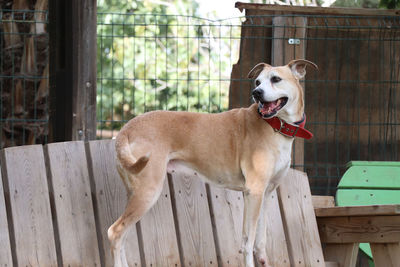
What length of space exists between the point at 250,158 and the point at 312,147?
6.83 feet

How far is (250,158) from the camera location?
4.15 metres

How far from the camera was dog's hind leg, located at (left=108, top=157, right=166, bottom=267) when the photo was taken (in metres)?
3.78

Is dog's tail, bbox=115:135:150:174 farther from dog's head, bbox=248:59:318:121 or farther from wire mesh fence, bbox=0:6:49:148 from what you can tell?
wire mesh fence, bbox=0:6:49:148

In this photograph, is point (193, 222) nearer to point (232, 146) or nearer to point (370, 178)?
point (232, 146)

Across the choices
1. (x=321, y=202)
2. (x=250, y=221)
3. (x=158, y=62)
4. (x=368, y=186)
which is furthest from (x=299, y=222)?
(x=158, y=62)

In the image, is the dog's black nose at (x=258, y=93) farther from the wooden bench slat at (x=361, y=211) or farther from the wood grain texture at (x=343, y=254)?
the wood grain texture at (x=343, y=254)

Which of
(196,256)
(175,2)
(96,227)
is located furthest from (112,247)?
(175,2)

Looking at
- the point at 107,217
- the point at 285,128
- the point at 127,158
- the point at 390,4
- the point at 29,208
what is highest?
the point at 390,4

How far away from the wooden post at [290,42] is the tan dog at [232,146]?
129 centimetres

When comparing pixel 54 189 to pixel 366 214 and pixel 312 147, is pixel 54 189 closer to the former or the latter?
pixel 366 214

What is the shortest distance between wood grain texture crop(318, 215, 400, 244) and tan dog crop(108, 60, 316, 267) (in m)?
A: 0.51

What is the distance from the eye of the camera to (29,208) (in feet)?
12.6

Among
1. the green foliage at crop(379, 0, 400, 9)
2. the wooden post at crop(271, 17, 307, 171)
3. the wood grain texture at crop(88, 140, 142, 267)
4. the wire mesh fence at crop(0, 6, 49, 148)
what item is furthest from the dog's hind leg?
the green foliage at crop(379, 0, 400, 9)

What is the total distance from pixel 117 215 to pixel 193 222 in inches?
19.7
